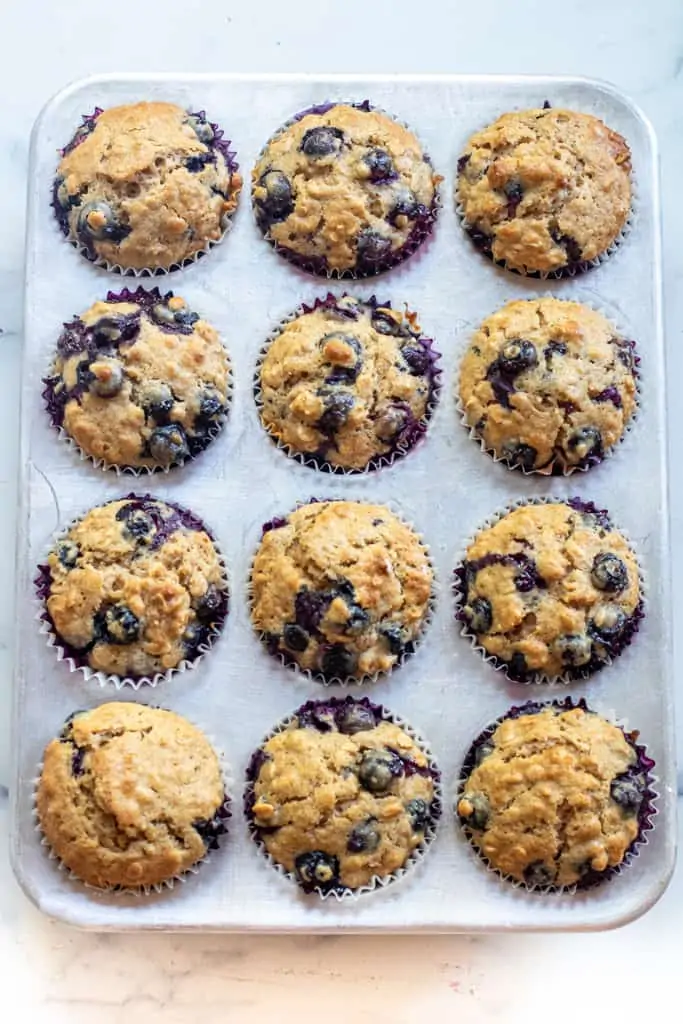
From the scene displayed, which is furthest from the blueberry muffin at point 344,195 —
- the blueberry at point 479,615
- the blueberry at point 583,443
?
the blueberry at point 479,615

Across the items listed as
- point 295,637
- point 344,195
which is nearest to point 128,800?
point 295,637

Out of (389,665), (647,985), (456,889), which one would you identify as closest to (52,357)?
(389,665)

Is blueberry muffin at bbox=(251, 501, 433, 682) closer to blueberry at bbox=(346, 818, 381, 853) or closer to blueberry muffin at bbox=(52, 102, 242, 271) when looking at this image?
blueberry at bbox=(346, 818, 381, 853)

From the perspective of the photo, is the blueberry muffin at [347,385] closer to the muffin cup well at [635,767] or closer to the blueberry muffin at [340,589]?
the blueberry muffin at [340,589]

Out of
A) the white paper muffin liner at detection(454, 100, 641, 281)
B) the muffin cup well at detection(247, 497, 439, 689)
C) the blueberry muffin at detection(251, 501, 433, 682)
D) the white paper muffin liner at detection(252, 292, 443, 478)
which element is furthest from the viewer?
the white paper muffin liner at detection(454, 100, 641, 281)

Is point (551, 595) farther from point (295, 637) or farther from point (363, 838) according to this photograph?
point (363, 838)

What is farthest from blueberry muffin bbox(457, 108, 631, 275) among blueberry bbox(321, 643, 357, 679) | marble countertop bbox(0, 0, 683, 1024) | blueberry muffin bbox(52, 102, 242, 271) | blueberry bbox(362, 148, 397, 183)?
blueberry bbox(321, 643, 357, 679)
